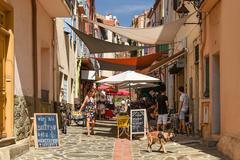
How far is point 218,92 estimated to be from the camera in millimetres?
13750

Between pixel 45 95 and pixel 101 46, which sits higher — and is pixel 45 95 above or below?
below

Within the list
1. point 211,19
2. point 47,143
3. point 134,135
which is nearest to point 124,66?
point 134,135

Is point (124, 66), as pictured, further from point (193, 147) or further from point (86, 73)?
point (193, 147)

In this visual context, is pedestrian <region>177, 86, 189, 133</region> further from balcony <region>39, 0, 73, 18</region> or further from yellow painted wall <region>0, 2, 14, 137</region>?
yellow painted wall <region>0, 2, 14, 137</region>

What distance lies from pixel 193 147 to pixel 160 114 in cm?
390

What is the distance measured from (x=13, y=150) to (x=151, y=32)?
30.0 ft

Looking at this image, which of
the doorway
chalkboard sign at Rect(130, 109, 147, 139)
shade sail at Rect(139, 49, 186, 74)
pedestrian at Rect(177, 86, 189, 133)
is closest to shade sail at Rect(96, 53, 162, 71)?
shade sail at Rect(139, 49, 186, 74)

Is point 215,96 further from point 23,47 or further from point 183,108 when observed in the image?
point 23,47

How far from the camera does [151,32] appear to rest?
18.0m

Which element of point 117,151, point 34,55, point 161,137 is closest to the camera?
point 161,137

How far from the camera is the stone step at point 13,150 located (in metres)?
9.42

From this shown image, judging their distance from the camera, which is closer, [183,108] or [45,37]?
[45,37]

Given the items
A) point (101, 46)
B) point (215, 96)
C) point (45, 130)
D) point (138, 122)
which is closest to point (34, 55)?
point (45, 130)

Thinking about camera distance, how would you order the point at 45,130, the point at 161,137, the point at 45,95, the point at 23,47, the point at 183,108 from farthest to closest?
the point at 183,108, the point at 45,95, the point at 23,47, the point at 45,130, the point at 161,137
